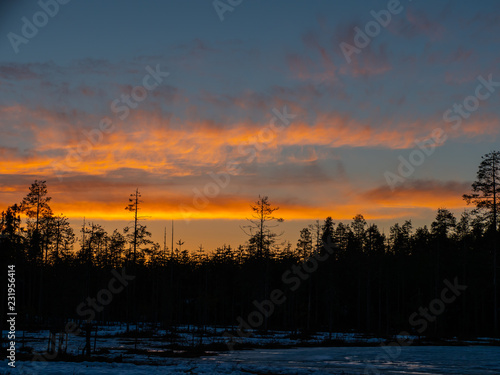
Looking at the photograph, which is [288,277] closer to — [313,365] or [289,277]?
[289,277]

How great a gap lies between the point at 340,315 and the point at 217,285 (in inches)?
865

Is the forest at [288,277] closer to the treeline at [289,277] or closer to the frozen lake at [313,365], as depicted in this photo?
the treeline at [289,277]

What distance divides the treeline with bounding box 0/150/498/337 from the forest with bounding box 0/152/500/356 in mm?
191

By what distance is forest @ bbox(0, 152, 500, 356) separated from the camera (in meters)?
60.0

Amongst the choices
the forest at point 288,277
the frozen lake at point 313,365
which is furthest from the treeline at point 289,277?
the frozen lake at point 313,365

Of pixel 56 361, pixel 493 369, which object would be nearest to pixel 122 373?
pixel 56 361

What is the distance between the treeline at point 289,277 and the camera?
2485 inches

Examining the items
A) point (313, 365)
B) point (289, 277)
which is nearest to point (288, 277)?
point (289, 277)

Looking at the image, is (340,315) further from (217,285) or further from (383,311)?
(217,285)

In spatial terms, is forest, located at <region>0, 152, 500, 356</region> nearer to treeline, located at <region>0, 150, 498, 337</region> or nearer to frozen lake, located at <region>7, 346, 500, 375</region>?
treeline, located at <region>0, 150, 498, 337</region>

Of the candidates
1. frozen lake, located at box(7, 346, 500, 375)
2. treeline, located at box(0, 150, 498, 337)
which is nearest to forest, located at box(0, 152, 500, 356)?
treeline, located at box(0, 150, 498, 337)

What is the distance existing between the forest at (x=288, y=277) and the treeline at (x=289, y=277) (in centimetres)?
19

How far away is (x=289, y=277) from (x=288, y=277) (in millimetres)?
156

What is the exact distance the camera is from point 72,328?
61.6m
